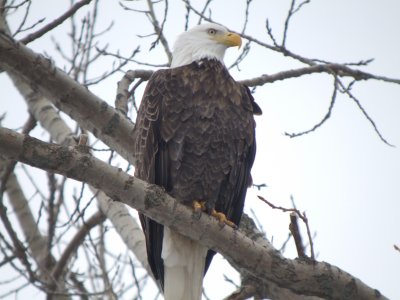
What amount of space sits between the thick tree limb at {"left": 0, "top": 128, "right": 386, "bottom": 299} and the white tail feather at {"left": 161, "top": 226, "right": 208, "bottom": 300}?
0.72m

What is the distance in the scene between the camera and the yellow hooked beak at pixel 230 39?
4.84 m

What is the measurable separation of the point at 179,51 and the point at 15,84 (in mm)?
1510

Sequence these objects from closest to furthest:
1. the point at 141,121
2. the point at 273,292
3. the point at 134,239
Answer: the point at 273,292, the point at 141,121, the point at 134,239

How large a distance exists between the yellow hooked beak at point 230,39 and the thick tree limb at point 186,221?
78.3 inches

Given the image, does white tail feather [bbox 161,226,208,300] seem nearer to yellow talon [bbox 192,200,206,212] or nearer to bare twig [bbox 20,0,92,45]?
yellow talon [bbox 192,200,206,212]

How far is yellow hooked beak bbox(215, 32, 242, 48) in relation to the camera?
15.9ft

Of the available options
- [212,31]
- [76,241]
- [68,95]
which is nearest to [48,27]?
[68,95]

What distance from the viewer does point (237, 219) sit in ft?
13.3

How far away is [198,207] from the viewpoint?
11.3 feet

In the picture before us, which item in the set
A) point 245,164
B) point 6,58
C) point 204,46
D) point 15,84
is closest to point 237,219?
point 245,164

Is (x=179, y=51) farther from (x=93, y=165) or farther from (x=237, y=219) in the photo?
(x=93, y=165)

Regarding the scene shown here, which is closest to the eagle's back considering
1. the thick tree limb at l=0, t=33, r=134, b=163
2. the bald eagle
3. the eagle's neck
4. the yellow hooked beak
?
the bald eagle

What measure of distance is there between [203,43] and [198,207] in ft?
5.62

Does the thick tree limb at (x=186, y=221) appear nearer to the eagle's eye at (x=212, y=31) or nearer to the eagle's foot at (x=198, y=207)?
the eagle's foot at (x=198, y=207)
